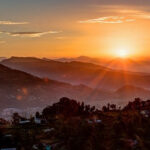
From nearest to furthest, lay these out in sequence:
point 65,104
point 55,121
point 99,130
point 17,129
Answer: point 99,130 < point 17,129 < point 55,121 < point 65,104

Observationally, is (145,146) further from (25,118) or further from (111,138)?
(25,118)

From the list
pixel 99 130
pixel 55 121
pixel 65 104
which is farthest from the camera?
pixel 65 104

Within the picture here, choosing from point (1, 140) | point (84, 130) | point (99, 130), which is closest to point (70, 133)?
point (84, 130)

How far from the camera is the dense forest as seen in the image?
708cm

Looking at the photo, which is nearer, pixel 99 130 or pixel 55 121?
pixel 99 130

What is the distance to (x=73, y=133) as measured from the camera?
7480mm

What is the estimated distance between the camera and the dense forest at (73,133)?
7.08 m

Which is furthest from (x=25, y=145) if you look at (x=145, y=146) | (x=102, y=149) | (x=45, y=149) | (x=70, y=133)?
(x=145, y=146)

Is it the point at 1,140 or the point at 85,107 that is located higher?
the point at 85,107

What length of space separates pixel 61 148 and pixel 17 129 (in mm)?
2124

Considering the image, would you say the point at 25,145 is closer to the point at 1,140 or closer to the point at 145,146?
the point at 1,140

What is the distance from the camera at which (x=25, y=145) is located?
732cm

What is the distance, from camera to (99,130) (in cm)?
809

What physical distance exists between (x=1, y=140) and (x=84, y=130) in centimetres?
208
